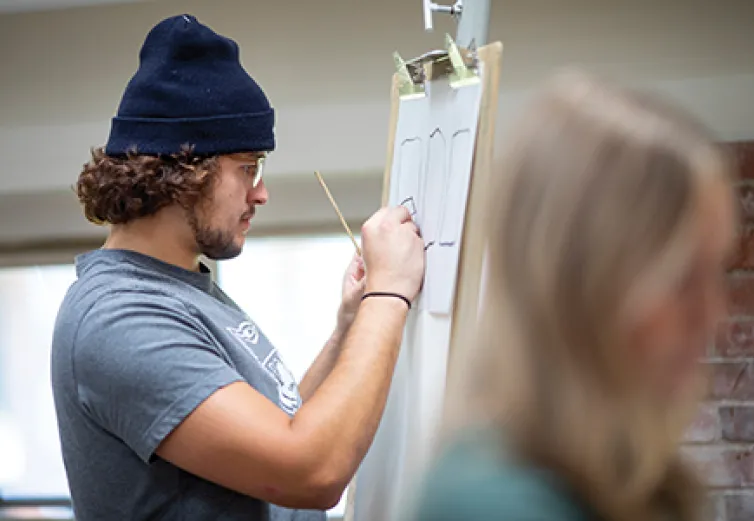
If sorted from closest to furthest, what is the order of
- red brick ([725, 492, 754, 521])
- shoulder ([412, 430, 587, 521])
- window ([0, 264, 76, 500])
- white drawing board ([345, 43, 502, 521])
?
shoulder ([412, 430, 587, 521]), white drawing board ([345, 43, 502, 521]), red brick ([725, 492, 754, 521]), window ([0, 264, 76, 500])

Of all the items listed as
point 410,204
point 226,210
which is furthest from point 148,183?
point 410,204

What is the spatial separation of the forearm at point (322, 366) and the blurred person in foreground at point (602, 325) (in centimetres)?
72

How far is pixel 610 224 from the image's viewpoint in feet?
1.75

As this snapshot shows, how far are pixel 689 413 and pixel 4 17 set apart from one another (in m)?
2.24

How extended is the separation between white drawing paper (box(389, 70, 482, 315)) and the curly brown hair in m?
0.27

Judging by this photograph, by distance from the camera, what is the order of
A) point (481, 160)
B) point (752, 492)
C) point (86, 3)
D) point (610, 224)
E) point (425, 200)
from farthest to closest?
point (86, 3) → point (752, 492) → point (425, 200) → point (481, 160) → point (610, 224)

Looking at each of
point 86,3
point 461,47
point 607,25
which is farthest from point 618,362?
point 86,3

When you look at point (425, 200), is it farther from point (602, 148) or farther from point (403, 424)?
point (602, 148)

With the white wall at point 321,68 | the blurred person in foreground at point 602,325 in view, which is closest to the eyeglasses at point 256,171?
the blurred person in foreground at point 602,325

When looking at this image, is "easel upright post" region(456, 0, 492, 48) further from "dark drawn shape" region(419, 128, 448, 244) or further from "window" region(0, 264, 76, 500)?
"window" region(0, 264, 76, 500)

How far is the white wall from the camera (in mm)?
1939

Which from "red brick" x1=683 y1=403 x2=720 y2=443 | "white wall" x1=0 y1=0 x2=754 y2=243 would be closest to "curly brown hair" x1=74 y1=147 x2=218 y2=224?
"white wall" x1=0 y1=0 x2=754 y2=243

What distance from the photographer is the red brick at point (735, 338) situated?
5.74ft

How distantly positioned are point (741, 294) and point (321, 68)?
1078mm
